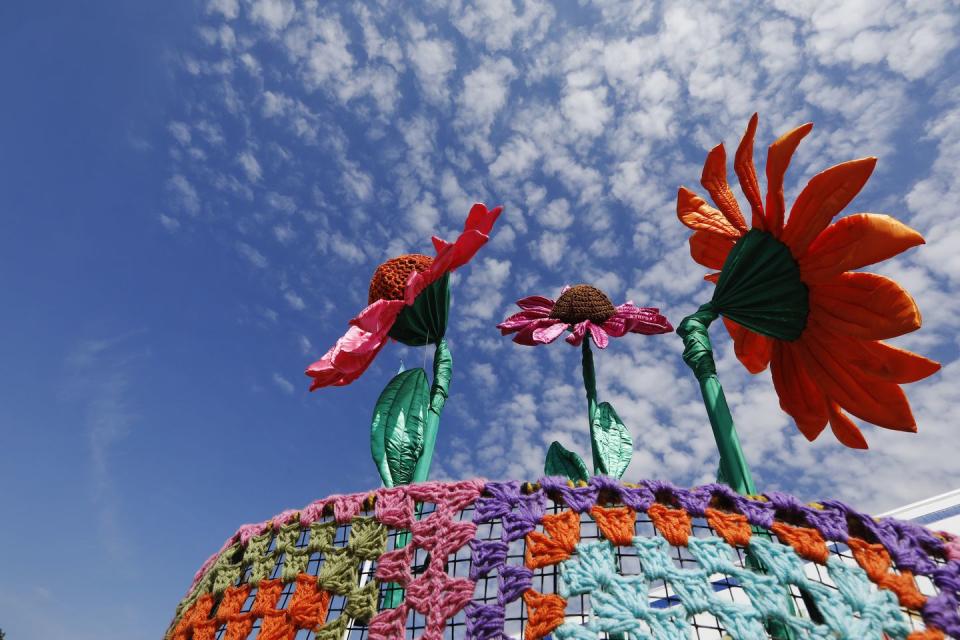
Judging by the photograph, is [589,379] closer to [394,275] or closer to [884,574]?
[394,275]

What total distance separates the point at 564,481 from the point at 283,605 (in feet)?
2.74

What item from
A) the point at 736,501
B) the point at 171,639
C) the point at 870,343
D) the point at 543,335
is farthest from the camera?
the point at 543,335

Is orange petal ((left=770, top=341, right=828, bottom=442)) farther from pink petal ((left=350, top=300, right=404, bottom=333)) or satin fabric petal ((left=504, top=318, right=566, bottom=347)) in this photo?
pink petal ((left=350, top=300, right=404, bottom=333))

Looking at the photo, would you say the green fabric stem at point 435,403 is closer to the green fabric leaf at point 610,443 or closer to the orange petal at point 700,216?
the green fabric leaf at point 610,443

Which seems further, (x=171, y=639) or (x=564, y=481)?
(x=171, y=639)

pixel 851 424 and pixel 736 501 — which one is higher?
pixel 851 424

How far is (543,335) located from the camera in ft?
11.7

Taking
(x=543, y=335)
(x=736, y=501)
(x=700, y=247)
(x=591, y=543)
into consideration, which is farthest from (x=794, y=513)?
(x=543, y=335)

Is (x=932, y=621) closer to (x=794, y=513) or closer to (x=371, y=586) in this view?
(x=794, y=513)

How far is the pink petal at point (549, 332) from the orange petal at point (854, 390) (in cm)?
146

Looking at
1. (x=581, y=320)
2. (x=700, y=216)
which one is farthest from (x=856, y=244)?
(x=581, y=320)

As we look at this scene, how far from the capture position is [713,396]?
91.5 inches

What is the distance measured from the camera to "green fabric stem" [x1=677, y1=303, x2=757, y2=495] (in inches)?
82.7

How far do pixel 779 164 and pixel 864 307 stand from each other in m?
0.66
